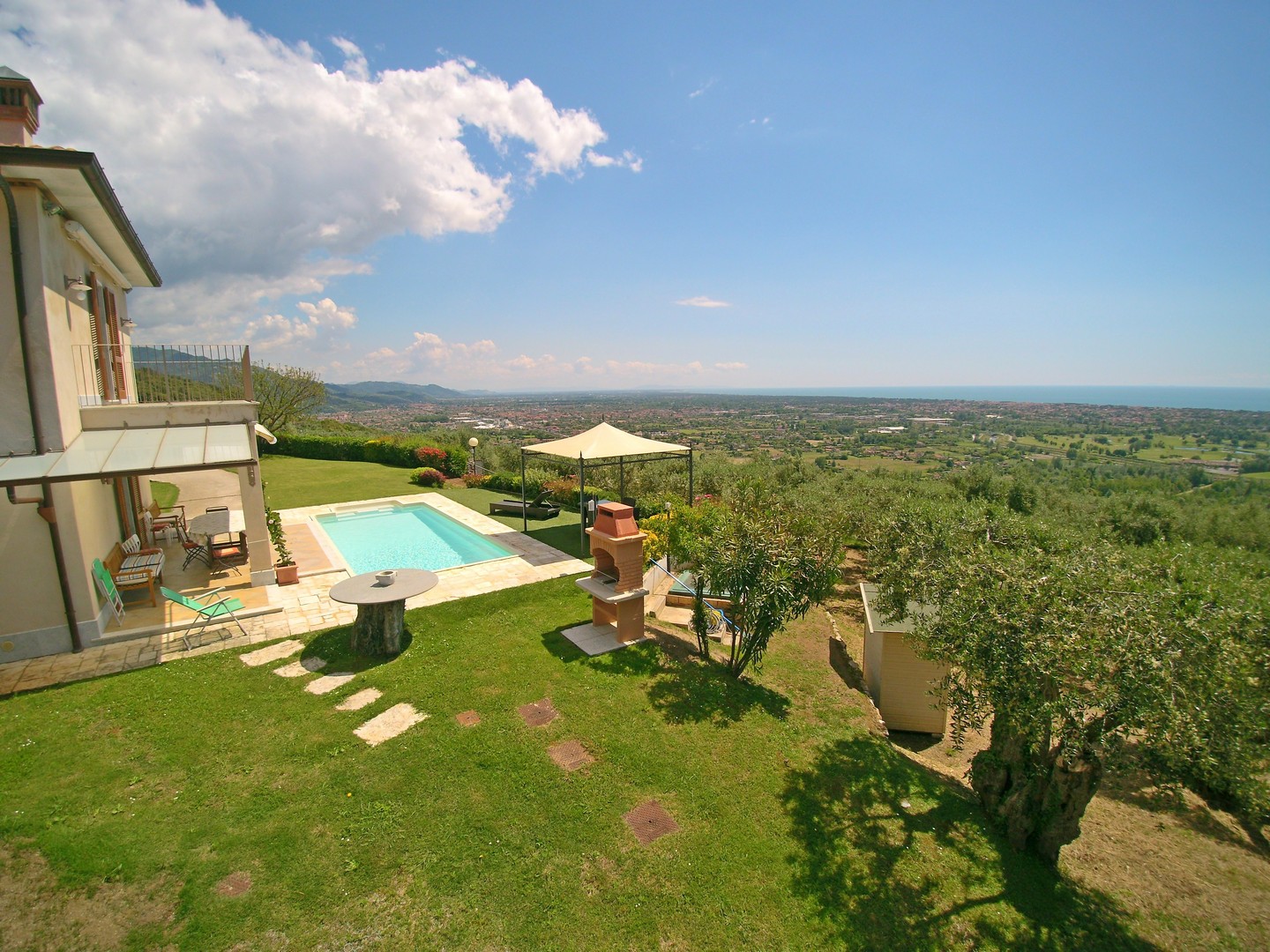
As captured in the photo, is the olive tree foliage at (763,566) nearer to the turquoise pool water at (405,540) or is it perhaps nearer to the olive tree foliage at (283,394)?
the turquoise pool water at (405,540)

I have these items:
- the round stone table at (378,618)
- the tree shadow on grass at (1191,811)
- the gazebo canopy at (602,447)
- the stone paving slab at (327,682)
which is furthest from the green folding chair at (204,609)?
the tree shadow on grass at (1191,811)

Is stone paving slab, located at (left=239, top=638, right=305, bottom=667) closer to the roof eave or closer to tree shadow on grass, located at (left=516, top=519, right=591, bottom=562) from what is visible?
tree shadow on grass, located at (left=516, top=519, right=591, bottom=562)

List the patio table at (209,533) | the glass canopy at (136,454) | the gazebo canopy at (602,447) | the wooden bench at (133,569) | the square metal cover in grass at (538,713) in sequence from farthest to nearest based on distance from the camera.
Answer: the gazebo canopy at (602,447), the patio table at (209,533), the wooden bench at (133,569), the glass canopy at (136,454), the square metal cover in grass at (538,713)

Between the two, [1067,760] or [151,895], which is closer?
[151,895]

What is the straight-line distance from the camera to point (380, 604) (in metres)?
7.27

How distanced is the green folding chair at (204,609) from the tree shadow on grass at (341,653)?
135cm

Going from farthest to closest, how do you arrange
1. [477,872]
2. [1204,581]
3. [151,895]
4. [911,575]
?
[911,575], [1204,581], [477,872], [151,895]

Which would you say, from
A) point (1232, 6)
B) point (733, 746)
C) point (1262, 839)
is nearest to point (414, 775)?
point (733, 746)

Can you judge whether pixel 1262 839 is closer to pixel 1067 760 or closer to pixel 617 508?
pixel 1067 760

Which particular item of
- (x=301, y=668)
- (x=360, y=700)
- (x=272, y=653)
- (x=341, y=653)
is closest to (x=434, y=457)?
(x=272, y=653)

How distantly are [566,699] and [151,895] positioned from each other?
383 centimetres

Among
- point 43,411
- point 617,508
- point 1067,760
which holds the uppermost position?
point 43,411

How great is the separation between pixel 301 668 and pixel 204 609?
2.27 metres

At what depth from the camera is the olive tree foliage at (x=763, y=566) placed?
6.80 m
